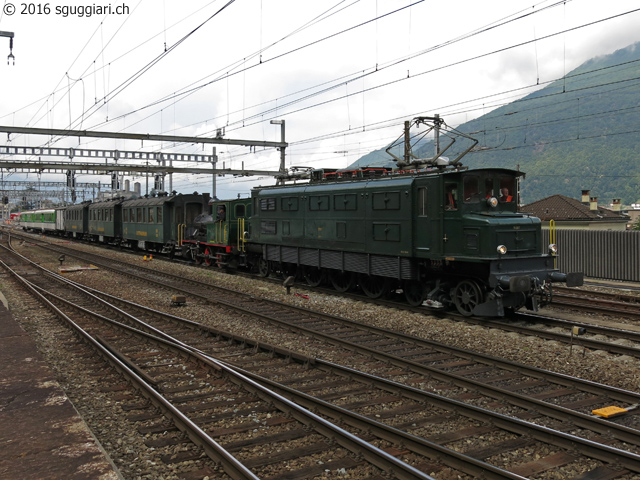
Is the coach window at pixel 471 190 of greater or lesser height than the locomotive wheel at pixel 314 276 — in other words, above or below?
above

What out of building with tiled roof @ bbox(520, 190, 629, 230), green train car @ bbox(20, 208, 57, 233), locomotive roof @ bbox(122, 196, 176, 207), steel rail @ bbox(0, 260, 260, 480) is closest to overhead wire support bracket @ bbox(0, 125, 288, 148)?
locomotive roof @ bbox(122, 196, 176, 207)

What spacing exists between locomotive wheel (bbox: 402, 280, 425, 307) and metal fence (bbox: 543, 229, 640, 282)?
972 centimetres

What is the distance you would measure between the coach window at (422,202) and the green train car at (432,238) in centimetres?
2

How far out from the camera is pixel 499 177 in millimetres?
12180

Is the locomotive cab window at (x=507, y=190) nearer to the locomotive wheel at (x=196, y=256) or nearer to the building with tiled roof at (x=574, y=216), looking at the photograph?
the locomotive wheel at (x=196, y=256)

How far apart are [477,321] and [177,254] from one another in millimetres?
21944

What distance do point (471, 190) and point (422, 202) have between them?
1216mm

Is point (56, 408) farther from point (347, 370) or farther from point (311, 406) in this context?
point (347, 370)

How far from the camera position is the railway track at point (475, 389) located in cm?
562

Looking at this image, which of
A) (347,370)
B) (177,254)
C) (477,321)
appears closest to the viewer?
(347,370)

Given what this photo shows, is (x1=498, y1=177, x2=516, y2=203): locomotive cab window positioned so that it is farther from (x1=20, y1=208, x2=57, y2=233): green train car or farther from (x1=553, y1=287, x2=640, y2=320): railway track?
(x1=20, y1=208, x2=57, y2=233): green train car

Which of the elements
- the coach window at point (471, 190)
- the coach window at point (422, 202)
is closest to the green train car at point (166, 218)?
the coach window at point (422, 202)

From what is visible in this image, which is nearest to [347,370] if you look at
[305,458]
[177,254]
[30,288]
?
[305,458]

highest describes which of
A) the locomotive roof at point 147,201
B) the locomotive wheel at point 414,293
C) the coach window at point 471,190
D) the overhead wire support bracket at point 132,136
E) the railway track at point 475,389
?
the overhead wire support bracket at point 132,136
